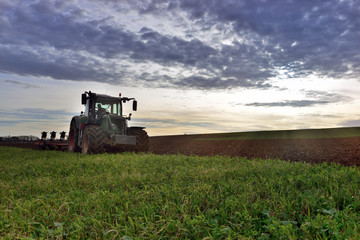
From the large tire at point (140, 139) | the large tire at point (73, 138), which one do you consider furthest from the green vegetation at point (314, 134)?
the large tire at point (73, 138)

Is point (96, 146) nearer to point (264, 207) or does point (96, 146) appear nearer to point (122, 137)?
point (122, 137)

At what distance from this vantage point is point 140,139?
43.0 ft

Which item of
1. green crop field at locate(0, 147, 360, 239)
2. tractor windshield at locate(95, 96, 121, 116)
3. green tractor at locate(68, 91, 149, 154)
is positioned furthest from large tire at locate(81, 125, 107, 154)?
green crop field at locate(0, 147, 360, 239)

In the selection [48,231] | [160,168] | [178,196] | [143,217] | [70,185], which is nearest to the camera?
[48,231]

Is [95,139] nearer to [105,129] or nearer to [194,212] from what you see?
[105,129]

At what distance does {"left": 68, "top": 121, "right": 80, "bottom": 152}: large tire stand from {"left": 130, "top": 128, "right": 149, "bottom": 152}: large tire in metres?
3.14

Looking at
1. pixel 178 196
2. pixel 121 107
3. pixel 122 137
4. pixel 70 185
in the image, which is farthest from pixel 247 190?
pixel 121 107

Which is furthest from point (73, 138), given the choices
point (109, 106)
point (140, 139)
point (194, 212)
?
point (194, 212)

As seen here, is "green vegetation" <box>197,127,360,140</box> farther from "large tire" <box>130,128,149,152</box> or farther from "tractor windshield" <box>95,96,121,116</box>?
"tractor windshield" <box>95,96,121,116</box>

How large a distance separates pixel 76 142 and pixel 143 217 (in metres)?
11.9

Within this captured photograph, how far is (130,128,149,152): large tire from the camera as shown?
13.1 metres

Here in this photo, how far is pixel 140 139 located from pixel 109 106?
237 cm

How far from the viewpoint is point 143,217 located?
3373 mm

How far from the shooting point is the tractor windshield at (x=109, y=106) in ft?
44.6
